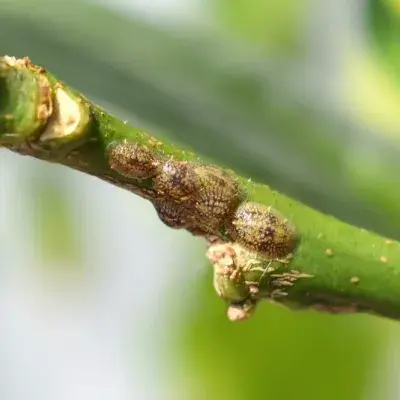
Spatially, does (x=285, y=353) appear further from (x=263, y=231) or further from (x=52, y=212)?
(x=263, y=231)

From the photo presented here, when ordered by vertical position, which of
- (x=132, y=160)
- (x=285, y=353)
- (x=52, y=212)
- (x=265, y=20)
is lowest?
(x=132, y=160)

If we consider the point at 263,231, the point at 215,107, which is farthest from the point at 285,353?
the point at 263,231

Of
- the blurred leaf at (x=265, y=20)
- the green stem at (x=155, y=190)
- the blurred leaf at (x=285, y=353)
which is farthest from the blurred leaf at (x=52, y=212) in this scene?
the green stem at (x=155, y=190)

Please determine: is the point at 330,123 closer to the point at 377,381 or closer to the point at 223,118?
the point at 223,118

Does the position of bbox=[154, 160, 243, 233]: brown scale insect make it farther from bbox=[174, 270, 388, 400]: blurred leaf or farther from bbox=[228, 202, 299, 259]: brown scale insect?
bbox=[174, 270, 388, 400]: blurred leaf

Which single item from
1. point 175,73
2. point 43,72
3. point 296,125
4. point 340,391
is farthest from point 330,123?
point 43,72

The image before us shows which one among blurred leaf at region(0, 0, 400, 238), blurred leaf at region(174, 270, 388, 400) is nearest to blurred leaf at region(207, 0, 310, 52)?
blurred leaf at region(0, 0, 400, 238)
